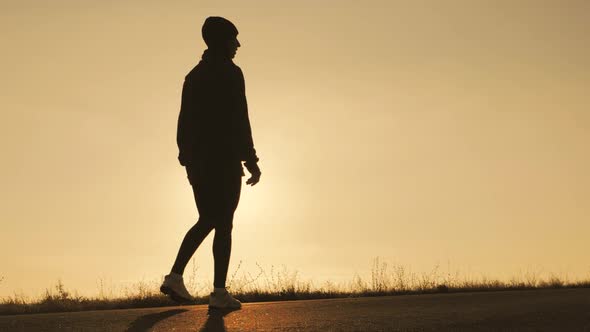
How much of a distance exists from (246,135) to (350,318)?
1.79m

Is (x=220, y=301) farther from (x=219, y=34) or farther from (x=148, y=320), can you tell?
(x=219, y=34)

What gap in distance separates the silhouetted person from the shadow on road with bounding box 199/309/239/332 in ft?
0.63

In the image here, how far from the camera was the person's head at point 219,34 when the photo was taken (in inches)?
276

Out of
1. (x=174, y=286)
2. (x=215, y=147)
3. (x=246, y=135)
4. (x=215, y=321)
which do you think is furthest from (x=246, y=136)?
(x=215, y=321)

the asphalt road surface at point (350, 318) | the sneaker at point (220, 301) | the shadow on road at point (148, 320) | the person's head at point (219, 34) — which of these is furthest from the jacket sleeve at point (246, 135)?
the shadow on road at point (148, 320)

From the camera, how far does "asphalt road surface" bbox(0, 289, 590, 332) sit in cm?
554

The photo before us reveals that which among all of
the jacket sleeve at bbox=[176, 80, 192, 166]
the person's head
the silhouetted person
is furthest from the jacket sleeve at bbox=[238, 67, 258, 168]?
the jacket sleeve at bbox=[176, 80, 192, 166]

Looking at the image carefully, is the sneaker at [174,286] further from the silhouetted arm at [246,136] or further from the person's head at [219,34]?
the person's head at [219,34]

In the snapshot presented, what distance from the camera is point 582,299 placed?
731 cm

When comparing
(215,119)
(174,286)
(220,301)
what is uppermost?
(215,119)

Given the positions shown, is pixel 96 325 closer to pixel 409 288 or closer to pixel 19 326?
pixel 19 326

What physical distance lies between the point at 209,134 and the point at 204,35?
868 millimetres

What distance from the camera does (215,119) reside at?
6883 mm

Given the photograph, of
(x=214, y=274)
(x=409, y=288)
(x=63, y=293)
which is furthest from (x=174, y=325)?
(x=409, y=288)
